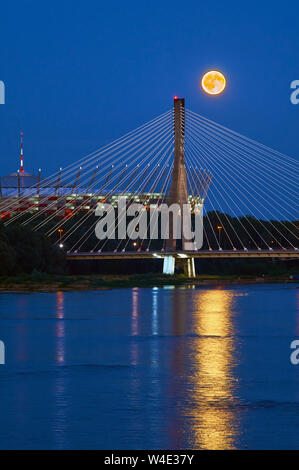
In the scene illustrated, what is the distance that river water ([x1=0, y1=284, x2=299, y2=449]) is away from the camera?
33.6ft

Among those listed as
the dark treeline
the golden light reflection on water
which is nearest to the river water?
the golden light reflection on water

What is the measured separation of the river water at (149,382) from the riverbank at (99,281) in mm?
16490

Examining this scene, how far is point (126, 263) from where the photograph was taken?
63.0 m

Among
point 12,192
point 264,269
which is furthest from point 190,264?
point 12,192

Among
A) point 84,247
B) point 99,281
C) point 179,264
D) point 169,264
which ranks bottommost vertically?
point 99,281

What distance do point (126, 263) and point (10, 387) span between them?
49535 mm

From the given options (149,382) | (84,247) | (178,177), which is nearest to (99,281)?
(178,177)

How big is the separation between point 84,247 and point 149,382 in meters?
48.3

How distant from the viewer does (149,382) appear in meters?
14.1

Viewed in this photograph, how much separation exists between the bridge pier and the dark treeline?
1.73 meters

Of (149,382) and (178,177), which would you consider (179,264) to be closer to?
(178,177)

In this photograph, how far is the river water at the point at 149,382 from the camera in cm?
1023

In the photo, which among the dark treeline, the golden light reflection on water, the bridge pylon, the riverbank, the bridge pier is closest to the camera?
the golden light reflection on water

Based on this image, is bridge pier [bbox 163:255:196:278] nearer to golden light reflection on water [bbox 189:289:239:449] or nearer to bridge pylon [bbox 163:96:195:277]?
bridge pylon [bbox 163:96:195:277]
